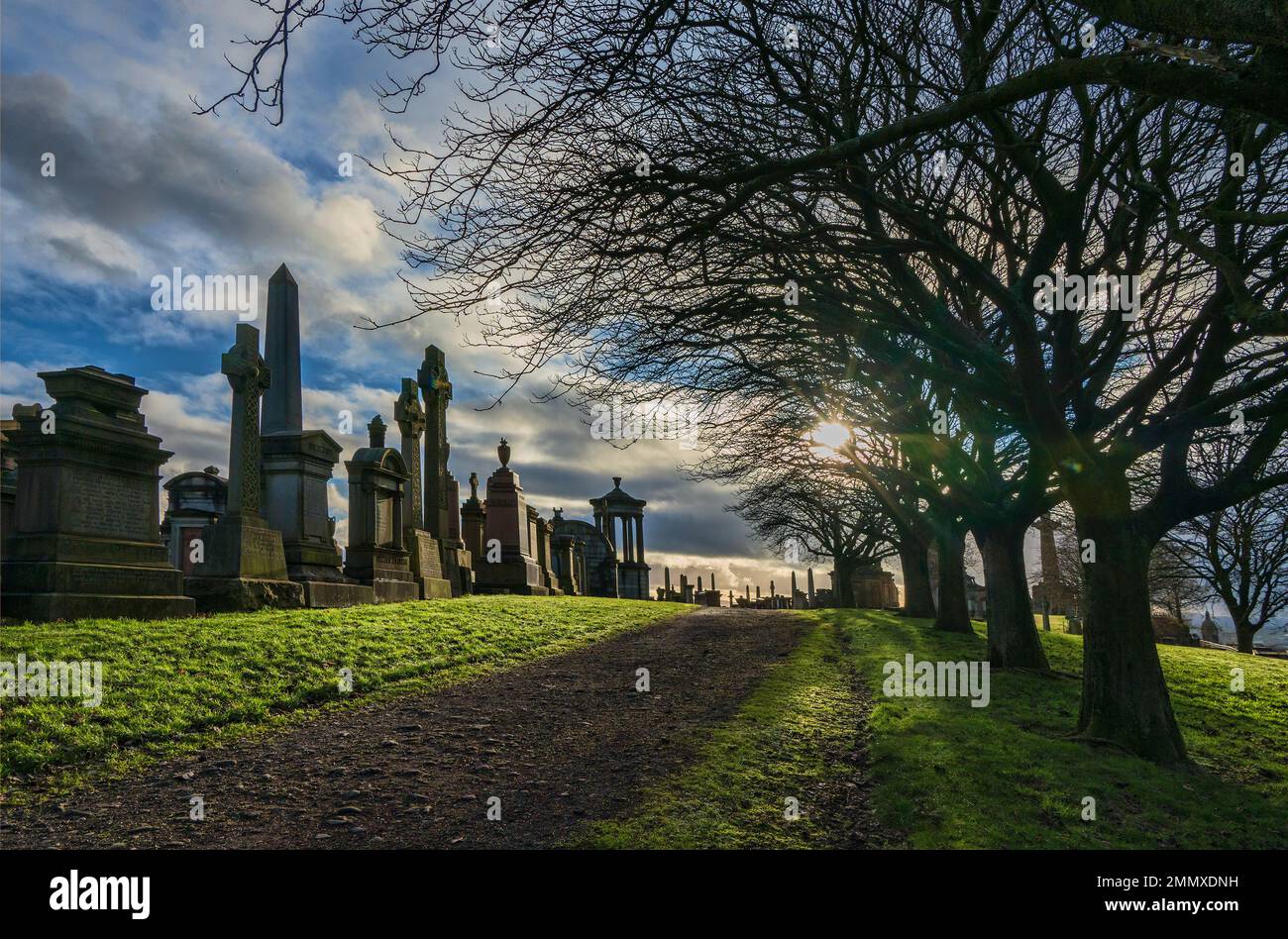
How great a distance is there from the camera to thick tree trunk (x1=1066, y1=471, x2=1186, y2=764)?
8.72 m

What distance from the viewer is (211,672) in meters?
8.88

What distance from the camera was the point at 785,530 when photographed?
128 feet

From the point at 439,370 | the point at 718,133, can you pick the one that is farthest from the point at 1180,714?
the point at 439,370

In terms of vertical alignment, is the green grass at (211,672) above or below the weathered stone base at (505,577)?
below

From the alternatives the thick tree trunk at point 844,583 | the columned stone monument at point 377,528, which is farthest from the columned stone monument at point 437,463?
the thick tree trunk at point 844,583

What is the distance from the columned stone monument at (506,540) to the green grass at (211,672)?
36.6ft

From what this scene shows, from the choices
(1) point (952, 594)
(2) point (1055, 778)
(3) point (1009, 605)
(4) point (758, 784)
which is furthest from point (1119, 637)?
(1) point (952, 594)

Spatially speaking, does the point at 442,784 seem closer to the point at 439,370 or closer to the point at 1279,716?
the point at 1279,716

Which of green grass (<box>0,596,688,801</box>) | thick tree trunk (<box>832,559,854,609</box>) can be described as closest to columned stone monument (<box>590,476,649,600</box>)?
thick tree trunk (<box>832,559,854,609</box>)

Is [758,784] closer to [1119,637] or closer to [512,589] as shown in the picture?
[1119,637]

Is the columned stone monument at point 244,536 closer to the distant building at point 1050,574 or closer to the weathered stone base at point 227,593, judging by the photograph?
the weathered stone base at point 227,593

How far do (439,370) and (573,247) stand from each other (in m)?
17.0

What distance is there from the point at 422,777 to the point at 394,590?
43.6 feet

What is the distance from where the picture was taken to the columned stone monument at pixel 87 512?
37.1 ft
